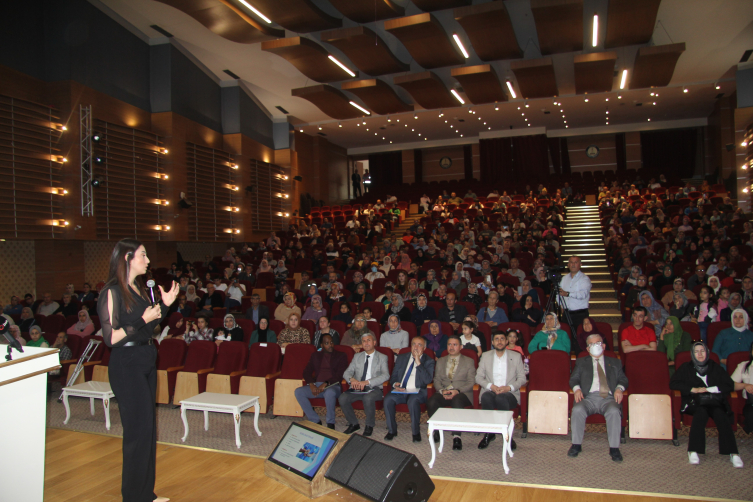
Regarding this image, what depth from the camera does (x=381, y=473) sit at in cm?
267

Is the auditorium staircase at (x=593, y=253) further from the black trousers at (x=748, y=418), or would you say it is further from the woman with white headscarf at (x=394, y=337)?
the woman with white headscarf at (x=394, y=337)

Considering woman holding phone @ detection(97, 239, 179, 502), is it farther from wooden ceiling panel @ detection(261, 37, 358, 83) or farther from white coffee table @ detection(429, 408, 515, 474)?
wooden ceiling panel @ detection(261, 37, 358, 83)

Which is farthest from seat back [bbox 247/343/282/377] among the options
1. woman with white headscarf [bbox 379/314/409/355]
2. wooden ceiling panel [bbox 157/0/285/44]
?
wooden ceiling panel [bbox 157/0/285/44]

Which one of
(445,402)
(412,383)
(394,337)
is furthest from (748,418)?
(394,337)

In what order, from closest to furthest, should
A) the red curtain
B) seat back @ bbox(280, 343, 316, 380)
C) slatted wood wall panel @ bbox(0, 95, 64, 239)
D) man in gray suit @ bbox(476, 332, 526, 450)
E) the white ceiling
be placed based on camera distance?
1. man in gray suit @ bbox(476, 332, 526, 450)
2. seat back @ bbox(280, 343, 316, 380)
3. slatted wood wall panel @ bbox(0, 95, 64, 239)
4. the white ceiling
5. the red curtain

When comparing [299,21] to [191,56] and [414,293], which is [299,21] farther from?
[414,293]

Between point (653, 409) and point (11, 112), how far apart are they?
906 centimetres

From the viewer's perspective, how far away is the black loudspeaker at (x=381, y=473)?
2.60 m

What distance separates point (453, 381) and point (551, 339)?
3.67 ft

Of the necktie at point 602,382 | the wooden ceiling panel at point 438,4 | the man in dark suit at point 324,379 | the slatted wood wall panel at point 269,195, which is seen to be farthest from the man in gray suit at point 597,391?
the slatted wood wall panel at point 269,195

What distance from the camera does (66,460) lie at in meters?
3.73

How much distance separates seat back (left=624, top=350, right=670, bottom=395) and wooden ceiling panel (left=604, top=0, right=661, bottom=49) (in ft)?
21.8

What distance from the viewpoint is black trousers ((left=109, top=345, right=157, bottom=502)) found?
226cm

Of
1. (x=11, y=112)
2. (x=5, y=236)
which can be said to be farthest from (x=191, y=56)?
(x=5, y=236)
